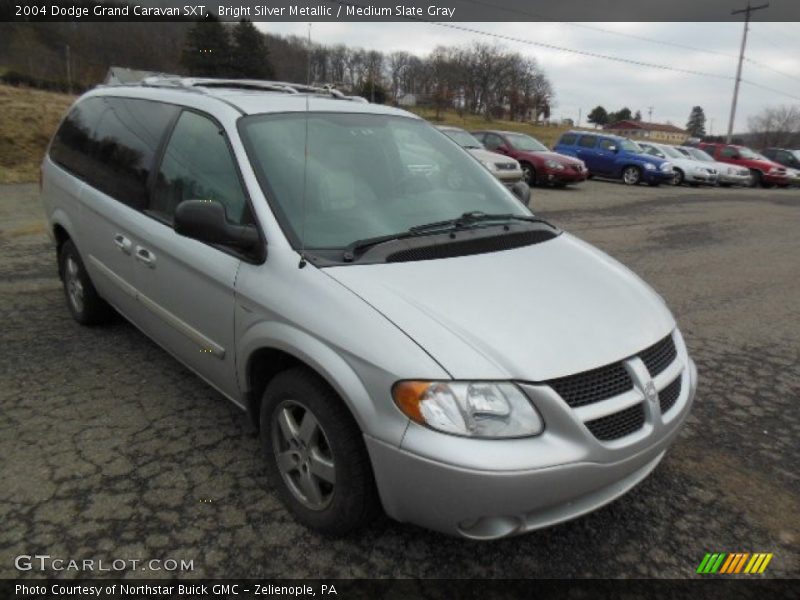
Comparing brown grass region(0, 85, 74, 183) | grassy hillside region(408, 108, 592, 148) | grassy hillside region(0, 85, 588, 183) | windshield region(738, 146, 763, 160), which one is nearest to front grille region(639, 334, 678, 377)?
grassy hillside region(0, 85, 588, 183)

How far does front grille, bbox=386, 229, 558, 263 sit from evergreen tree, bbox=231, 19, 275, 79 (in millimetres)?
2787

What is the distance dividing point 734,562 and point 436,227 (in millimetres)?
1859

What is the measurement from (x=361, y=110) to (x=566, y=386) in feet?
6.86

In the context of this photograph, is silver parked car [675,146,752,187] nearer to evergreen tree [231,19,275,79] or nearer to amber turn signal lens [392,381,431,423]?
evergreen tree [231,19,275,79]

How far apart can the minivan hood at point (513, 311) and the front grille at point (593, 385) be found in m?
0.03

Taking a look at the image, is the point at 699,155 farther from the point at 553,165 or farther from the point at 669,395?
the point at 669,395

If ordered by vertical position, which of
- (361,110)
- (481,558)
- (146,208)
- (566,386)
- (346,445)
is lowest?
(481,558)

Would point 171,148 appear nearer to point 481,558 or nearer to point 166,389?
point 166,389

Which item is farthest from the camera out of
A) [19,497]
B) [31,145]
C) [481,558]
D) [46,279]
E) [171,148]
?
[31,145]

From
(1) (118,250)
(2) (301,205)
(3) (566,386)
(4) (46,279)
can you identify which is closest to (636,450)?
(3) (566,386)

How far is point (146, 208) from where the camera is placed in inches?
126

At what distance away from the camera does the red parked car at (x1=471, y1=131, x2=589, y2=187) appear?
52.4 feet

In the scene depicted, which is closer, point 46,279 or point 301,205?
point 301,205

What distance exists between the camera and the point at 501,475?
1.83 meters
